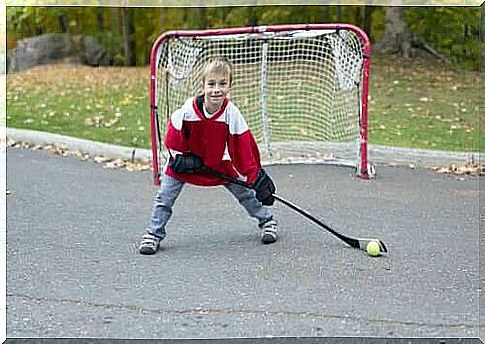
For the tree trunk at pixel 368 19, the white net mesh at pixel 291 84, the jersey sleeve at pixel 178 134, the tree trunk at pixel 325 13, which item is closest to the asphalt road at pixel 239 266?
the jersey sleeve at pixel 178 134

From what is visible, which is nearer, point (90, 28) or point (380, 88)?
point (380, 88)

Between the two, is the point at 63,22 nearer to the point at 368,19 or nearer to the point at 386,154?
the point at 368,19

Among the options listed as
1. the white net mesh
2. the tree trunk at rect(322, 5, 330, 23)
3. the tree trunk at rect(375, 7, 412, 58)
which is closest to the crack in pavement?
the white net mesh

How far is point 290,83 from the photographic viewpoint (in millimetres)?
10531

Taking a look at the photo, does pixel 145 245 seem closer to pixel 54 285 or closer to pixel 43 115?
pixel 54 285

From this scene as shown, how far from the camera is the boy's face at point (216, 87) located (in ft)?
15.3

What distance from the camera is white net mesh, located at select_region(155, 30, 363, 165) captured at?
7.89 m

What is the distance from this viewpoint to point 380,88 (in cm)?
1338

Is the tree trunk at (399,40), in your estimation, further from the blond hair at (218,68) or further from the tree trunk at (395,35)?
the blond hair at (218,68)

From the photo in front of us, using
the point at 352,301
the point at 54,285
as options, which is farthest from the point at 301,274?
the point at 54,285

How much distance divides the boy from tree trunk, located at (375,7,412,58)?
37.5 feet

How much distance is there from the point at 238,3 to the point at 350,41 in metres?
9.71

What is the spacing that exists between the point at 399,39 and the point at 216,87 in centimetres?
1172

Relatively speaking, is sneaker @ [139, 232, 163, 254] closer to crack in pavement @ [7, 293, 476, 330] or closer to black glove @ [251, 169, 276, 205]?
black glove @ [251, 169, 276, 205]
